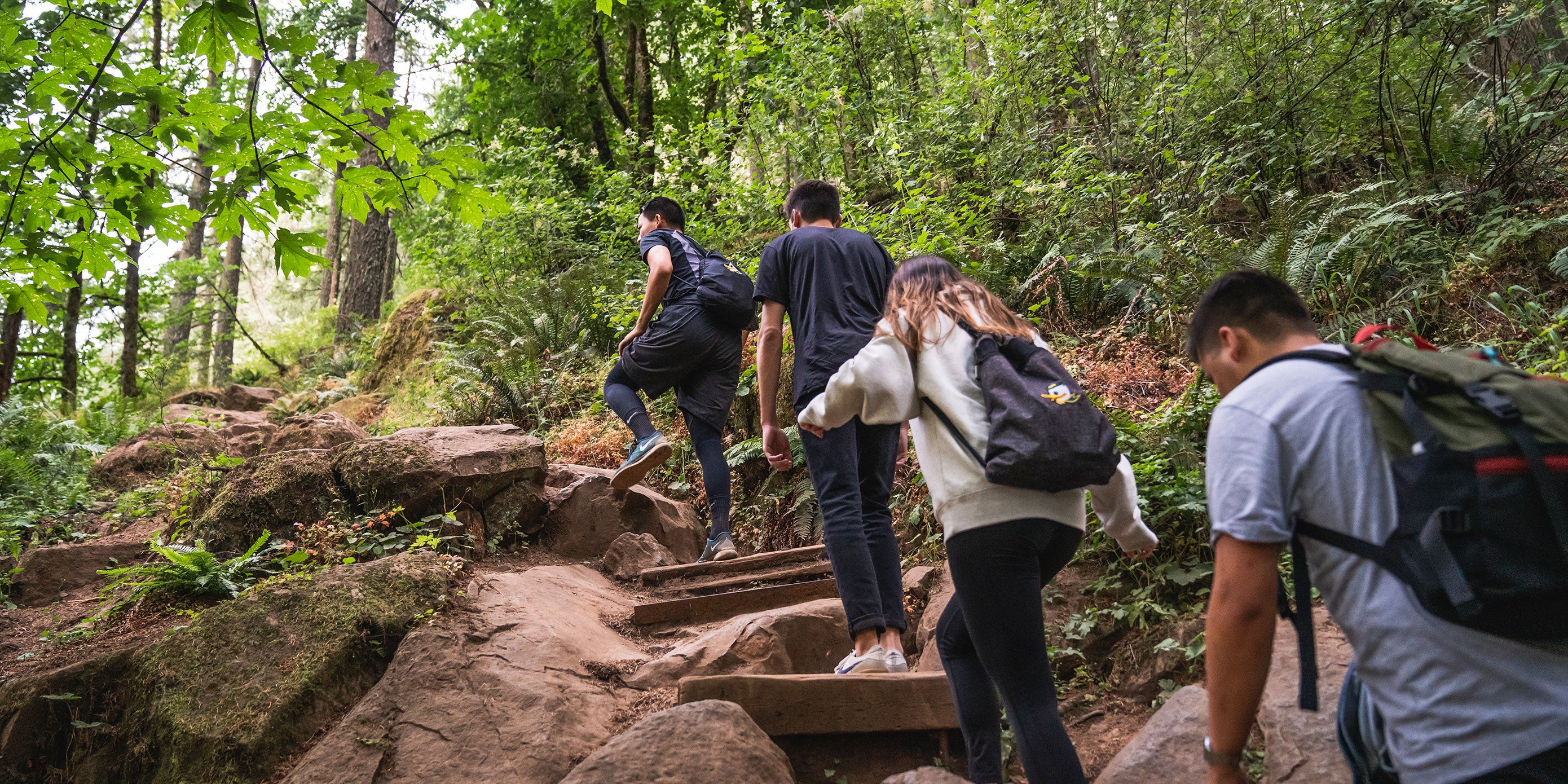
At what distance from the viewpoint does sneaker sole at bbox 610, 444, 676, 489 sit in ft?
18.4

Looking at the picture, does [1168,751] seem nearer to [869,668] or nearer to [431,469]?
[869,668]

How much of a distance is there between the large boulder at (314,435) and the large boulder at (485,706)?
11.2 feet

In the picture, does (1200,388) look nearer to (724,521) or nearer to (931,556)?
(931,556)

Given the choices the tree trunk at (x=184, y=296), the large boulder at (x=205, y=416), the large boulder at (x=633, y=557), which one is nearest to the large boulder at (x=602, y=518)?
the large boulder at (x=633, y=557)

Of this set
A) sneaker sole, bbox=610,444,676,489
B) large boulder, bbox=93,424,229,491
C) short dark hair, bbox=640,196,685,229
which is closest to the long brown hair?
sneaker sole, bbox=610,444,676,489

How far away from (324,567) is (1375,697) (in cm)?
499

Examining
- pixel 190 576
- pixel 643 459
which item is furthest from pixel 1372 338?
pixel 190 576

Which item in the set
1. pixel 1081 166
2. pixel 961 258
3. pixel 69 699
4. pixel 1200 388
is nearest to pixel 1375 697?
pixel 1200 388

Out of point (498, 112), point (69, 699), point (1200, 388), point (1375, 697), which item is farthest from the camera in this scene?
point (498, 112)

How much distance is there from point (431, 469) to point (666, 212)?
2.39m

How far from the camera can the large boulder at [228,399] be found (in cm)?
1316

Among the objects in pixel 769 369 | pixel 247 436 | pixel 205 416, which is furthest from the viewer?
pixel 205 416

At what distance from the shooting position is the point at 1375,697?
164cm

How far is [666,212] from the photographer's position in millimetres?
5957
